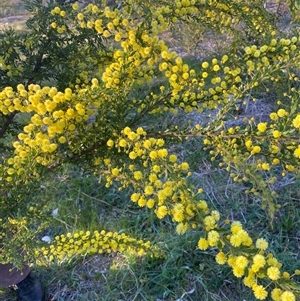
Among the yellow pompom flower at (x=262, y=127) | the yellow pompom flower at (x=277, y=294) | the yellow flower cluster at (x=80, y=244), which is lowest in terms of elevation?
the yellow flower cluster at (x=80, y=244)

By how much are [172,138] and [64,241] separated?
0.65 meters

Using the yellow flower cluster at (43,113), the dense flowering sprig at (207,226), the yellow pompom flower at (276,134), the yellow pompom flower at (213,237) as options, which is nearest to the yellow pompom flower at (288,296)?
the dense flowering sprig at (207,226)

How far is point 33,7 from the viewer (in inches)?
64.7

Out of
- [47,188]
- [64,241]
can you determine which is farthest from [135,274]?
[47,188]

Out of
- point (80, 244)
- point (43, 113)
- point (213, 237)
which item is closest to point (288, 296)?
point (213, 237)

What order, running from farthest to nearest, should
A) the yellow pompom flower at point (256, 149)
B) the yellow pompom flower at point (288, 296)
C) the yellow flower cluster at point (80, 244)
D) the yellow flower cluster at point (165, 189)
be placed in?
the yellow flower cluster at point (80, 244), the yellow pompom flower at point (256, 149), the yellow flower cluster at point (165, 189), the yellow pompom flower at point (288, 296)

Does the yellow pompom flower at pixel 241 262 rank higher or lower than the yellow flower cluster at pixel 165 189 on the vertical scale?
higher

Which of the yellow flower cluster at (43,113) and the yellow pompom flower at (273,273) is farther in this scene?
the yellow flower cluster at (43,113)

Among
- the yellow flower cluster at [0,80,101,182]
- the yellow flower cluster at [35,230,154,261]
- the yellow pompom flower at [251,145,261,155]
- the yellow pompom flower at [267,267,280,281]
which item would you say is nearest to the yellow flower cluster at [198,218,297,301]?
the yellow pompom flower at [267,267,280,281]

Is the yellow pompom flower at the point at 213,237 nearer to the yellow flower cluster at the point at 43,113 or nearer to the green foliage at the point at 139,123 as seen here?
the green foliage at the point at 139,123

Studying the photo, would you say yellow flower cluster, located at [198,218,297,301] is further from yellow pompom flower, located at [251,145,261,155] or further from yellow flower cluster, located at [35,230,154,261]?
yellow flower cluster, located at [35,230,154,261]

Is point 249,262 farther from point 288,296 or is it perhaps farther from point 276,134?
point 276,134

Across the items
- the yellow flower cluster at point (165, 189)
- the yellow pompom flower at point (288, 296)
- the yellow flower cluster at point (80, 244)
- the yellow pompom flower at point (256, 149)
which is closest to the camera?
the yellow pompom flower at point (288, 296)

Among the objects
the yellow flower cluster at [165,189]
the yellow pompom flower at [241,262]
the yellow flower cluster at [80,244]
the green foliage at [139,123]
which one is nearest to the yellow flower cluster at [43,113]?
the green foliage at [139,123]
